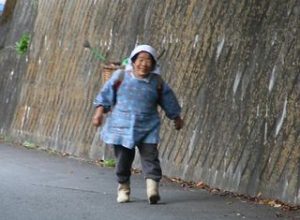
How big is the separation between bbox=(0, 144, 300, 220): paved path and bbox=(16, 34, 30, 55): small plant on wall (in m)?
5.20

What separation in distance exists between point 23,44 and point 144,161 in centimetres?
809

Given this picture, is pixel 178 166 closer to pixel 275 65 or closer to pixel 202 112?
pixel 202 112

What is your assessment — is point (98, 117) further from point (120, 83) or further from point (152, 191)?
point (152, 191)

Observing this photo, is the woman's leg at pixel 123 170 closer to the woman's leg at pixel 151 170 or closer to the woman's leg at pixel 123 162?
the woman's leg at pixel 123 162

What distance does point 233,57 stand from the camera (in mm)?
8414

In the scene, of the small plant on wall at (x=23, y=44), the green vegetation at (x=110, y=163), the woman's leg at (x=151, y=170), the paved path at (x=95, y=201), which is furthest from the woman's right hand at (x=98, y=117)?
the small plant on wall at (x=23, y=44)

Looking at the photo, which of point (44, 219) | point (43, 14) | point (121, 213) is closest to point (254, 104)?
point (121, 213)

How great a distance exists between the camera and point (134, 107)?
6.98 m

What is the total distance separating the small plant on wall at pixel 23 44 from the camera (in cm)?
1446

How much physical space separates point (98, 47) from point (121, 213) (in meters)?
5.44

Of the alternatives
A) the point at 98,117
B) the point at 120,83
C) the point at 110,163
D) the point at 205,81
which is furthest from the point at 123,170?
the point at 110,163

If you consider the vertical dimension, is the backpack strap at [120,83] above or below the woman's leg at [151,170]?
above

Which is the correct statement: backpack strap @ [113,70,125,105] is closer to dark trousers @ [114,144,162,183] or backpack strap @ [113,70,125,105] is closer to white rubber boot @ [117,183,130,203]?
dark trousers @ [114,144,162,183]

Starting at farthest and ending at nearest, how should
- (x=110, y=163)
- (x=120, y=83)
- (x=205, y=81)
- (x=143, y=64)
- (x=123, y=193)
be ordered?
1. (x=110, y=163)
2. (x=205, y=81)
3. (x=123, y=193)
4. (x=120, y=83)
5. (x=143, y=64)
